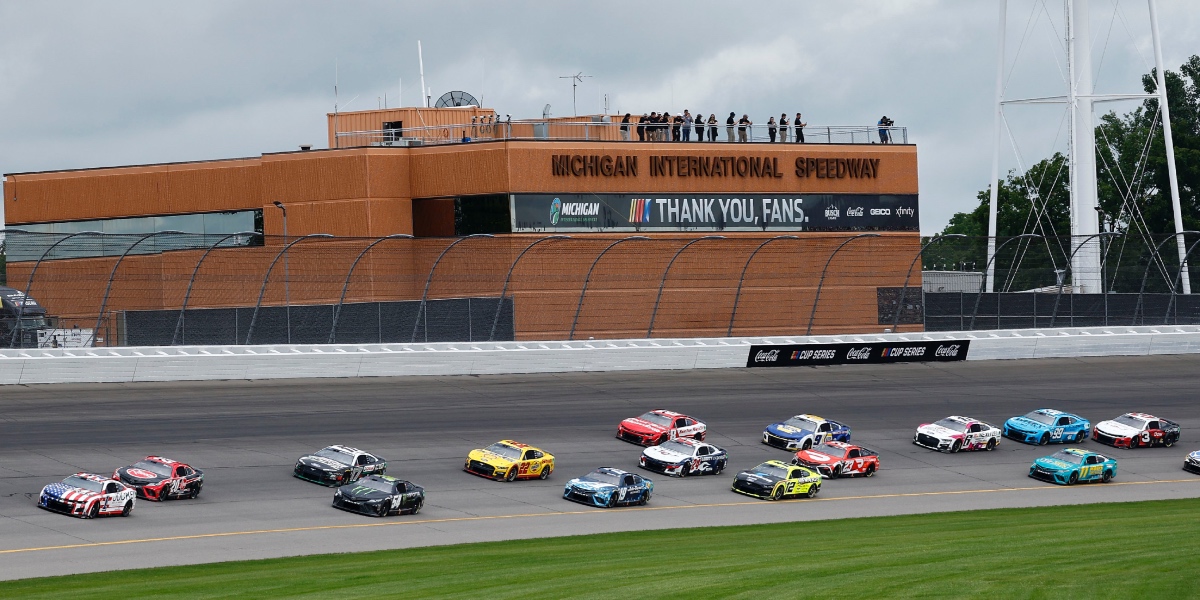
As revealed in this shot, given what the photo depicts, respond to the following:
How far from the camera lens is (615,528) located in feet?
83.0

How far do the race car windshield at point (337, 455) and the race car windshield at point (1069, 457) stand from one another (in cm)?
1524

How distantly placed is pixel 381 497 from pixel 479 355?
14.9 metres

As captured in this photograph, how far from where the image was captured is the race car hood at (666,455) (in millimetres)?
30312

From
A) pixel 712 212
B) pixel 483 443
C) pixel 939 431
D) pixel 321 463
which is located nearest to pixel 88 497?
pixel 321 463

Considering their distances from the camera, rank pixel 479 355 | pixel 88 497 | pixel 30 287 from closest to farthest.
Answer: pixel 88 497 → pixel 30 287 → pixel 479 355

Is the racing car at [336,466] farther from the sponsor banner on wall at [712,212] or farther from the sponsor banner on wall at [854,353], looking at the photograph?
the sponsor banner on wall at [712,212]

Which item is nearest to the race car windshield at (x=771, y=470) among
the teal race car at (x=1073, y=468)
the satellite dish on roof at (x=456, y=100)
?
the teal race car at (x=1073, y=468)

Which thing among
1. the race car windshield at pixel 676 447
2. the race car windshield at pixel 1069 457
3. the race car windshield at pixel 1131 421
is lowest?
the race car windshield at pixel 1069 457

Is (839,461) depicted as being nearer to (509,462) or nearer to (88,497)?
(509,462)

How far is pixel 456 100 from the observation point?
61688 mm

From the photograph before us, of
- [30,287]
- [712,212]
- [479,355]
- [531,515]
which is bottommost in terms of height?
[531,515]

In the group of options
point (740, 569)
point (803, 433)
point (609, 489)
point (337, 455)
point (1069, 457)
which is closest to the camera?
point (740, 569)

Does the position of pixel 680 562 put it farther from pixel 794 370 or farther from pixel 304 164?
pixel 304 164

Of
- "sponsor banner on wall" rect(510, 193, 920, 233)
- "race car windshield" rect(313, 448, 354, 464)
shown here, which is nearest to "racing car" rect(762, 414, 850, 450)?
"race car windshield" rect(313, 448, 354, 464)
